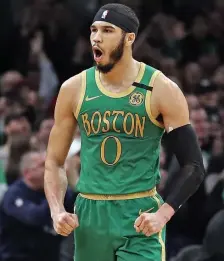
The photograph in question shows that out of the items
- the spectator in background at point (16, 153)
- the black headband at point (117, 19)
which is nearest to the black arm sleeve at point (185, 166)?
the black headband at point (117, 19)

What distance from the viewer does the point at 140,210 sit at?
→ 5.71 meters

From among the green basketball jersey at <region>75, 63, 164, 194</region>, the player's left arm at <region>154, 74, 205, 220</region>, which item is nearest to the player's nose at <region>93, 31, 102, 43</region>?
the green basketball jersey at <region>75, 63, 164, 194</region>

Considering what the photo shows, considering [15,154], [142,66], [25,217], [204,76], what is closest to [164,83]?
[142,66]

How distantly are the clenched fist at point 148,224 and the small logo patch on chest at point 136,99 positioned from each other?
64 centimetres

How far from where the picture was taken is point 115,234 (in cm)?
569

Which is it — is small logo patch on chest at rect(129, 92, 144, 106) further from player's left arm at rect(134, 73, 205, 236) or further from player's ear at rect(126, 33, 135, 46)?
player's ear at rect(126, 33, 135, 46)

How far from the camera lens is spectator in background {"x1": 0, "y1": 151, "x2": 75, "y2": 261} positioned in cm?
862

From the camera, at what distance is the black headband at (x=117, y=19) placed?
5.71 meters

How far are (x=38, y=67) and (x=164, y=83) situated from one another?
7981mm

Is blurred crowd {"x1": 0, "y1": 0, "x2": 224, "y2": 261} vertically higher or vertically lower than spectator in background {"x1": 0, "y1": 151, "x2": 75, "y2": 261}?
higher

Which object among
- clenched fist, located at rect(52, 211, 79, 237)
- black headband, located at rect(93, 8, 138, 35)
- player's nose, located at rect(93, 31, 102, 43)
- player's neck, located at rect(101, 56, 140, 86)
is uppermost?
black headband, located at rect(93, 8, 138, 35)

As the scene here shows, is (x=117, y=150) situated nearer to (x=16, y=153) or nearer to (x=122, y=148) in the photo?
(x=122, y=148)

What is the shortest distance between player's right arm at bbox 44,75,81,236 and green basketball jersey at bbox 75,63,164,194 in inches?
3.9

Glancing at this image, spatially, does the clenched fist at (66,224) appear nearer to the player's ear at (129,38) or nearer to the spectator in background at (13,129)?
the player's ear at (129,38)
